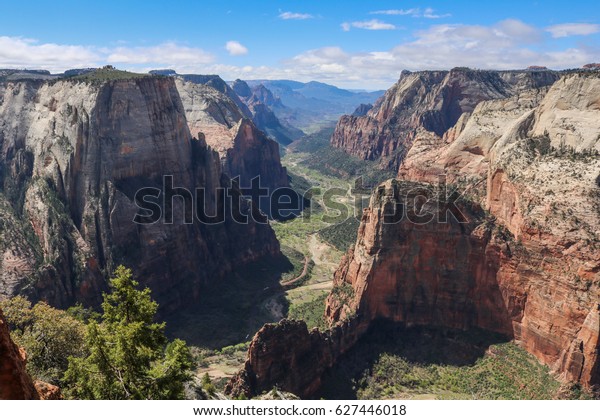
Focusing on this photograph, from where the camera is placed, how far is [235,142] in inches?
6816

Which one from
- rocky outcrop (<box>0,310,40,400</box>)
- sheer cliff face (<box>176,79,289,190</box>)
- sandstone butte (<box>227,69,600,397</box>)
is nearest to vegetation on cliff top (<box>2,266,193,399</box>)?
rocky outcrop (<box>0,310,40,400</box>)

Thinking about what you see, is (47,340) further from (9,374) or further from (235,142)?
(235,142)

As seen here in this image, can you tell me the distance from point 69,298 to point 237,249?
3943cm

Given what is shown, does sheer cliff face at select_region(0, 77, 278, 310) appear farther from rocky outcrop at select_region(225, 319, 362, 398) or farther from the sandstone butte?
rocky outcrop at select_region(225, 319, 362, 398)

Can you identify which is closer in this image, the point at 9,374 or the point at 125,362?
the point at 9,374

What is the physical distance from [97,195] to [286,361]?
51427mm

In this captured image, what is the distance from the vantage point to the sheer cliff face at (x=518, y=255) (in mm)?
54469

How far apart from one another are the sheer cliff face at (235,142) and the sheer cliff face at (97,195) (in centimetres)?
6688

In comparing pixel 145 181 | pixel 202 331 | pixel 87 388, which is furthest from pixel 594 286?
pixel 145 181

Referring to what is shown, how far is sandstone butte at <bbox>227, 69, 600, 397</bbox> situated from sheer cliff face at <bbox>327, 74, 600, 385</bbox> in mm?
143

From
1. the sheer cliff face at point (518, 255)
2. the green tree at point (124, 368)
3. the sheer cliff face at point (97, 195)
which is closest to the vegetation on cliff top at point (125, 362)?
the green tree at point (124, 368)

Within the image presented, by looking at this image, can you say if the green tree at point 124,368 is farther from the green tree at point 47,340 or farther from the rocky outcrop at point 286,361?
the rocky outcrop at point 286,361

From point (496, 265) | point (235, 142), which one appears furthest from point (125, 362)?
point (235, 142)

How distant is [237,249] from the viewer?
108 meters
